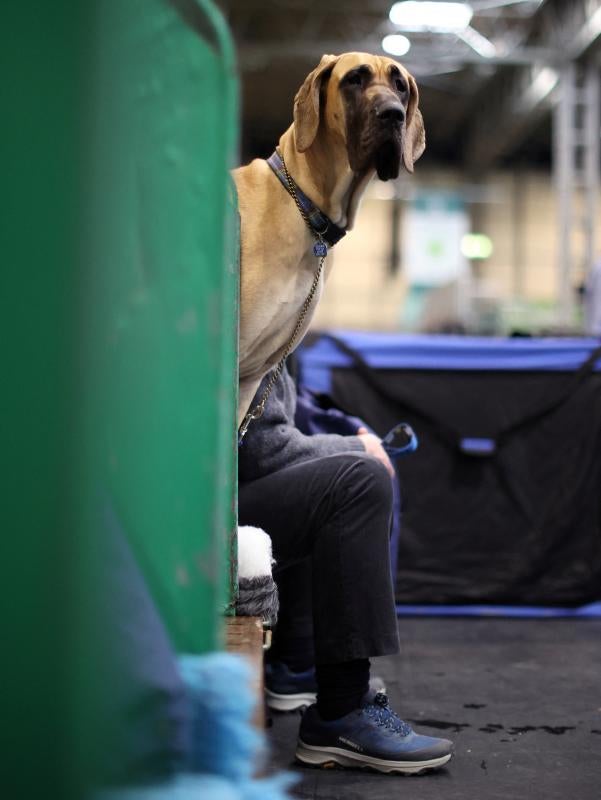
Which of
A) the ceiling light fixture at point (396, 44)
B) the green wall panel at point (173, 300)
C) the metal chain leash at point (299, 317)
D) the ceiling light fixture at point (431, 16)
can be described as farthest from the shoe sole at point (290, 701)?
the ceiling light fixture at point (396, 44)

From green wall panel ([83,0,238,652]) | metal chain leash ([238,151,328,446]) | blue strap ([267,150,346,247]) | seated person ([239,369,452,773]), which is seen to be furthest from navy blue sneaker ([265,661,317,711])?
green wall panel ([83,0,238,652])

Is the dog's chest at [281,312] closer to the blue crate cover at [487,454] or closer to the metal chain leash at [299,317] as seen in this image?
the metal chain leash at [299,317]

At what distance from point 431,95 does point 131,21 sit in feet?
47.2

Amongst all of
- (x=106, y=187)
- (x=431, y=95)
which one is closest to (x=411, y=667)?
(x=106, y=187)

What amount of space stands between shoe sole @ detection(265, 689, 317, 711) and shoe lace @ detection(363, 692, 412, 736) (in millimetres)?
418

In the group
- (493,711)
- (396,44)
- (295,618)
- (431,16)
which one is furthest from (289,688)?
(396,44)

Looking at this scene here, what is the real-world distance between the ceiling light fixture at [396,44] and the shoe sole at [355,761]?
10024 millimetres

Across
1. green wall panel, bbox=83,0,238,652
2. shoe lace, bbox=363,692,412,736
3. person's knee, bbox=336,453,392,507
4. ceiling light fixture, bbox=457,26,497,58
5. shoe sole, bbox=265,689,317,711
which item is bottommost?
shoe sole, bbox=265,689,317,711

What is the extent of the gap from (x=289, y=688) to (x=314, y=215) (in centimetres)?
104

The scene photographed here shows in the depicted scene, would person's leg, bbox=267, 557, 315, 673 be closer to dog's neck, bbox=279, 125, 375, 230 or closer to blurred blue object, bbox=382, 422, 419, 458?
blurred blue object, bbox=382, 422, 419, 458

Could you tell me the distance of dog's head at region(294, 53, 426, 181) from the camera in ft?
6.36

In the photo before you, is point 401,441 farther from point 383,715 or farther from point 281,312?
point 383,715

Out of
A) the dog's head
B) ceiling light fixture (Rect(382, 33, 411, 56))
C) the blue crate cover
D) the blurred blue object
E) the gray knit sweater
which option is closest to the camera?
the gray knit sweater

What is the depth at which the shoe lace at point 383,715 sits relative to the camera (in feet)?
5.73
